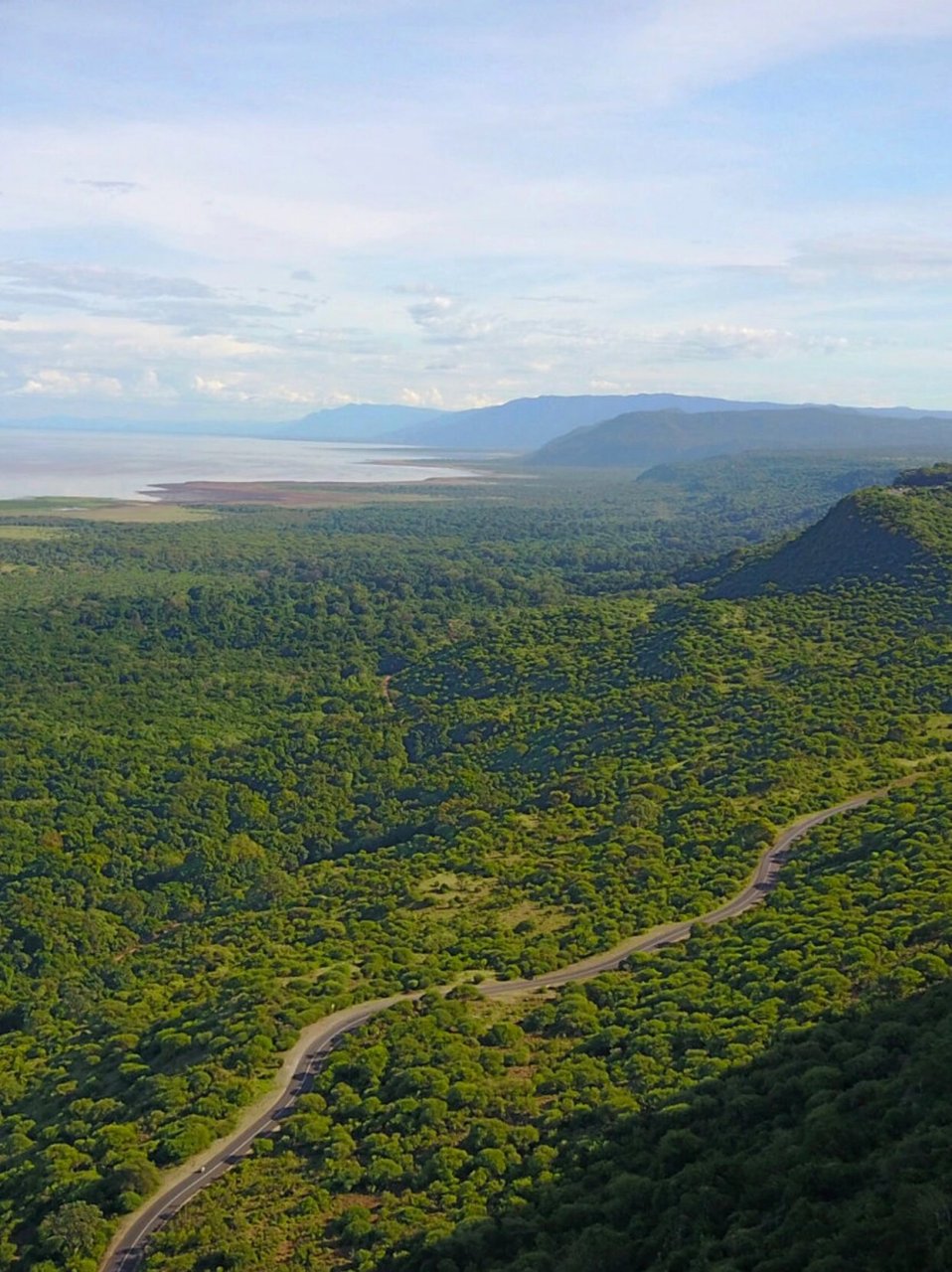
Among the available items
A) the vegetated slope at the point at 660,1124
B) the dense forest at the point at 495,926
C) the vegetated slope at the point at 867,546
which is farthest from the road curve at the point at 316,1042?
the vegetated slope at the point at 867,546

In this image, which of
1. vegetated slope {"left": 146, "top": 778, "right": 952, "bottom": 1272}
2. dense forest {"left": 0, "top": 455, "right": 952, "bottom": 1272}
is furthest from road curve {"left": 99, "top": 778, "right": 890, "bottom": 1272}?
vegetated slope {"left": 146, "top": 778, "right": 952, "bottom": 1272}

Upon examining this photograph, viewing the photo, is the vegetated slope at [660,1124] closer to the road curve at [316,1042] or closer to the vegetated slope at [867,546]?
the road curve at [316,1042]

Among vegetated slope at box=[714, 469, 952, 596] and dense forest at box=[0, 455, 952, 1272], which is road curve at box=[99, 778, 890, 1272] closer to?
dense forest at box=[0, 455, 952, 1272]

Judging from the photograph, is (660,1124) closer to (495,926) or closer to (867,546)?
(495,926)

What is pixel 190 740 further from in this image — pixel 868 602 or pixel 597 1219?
pixel 597 1219

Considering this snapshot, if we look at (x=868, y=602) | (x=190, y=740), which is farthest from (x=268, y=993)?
(x=868, y=602)
